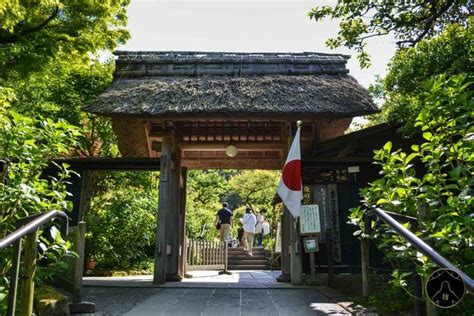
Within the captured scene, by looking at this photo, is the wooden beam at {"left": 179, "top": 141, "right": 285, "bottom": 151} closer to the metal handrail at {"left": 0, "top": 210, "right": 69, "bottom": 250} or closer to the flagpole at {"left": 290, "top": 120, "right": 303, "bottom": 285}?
the flagpole at {"left": 290, "top": 120, "right": 303, "bottom": 285}

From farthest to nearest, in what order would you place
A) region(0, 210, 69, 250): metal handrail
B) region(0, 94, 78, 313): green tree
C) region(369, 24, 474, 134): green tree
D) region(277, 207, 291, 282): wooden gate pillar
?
region(277, 207, 291, 282): wooden gate pillar
region(369, 24, 474, 134): green tree
region(0, 94, 78, 313): green tree
region(0, 210, 69, 250): metal handrail

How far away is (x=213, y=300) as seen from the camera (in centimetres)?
564

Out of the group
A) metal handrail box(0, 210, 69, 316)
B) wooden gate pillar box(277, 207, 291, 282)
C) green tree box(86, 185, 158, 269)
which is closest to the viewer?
metal handrail box(0, 210, 69, 316)

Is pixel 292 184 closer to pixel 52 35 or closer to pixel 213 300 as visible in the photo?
pixel 213 300

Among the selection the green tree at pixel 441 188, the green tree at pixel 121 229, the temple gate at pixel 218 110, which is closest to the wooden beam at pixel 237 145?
the temple gate at pixel 218 110

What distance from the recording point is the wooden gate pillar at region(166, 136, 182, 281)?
27.1ft

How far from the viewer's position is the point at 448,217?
2855mm

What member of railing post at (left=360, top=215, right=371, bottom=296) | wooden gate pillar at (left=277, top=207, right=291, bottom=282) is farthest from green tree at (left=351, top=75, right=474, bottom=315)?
wooden gate pillar at (left=277, top=207, right=291, bottom=282)

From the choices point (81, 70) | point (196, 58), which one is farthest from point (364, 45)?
point (81, 70)

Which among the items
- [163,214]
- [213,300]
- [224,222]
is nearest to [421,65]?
[213,300]

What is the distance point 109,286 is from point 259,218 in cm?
1100

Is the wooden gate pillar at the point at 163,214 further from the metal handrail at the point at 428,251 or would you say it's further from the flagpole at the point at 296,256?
the metal handrail at the point at 428,251

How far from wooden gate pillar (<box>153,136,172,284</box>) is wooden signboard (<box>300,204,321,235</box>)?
2.61m

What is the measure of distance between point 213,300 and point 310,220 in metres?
2.77
